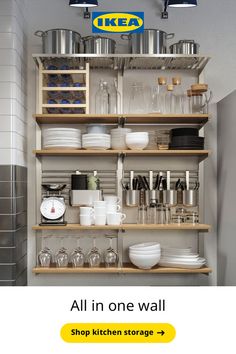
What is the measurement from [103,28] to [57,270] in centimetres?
155

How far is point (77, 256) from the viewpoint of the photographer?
10.1ft

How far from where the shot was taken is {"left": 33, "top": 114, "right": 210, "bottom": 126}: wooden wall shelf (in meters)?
3.02

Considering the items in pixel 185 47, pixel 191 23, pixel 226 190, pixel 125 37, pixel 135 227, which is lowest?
pixel 135 227

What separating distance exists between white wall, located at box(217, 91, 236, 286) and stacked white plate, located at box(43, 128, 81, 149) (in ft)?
3.31

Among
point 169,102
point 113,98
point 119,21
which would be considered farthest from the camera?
point 113,98

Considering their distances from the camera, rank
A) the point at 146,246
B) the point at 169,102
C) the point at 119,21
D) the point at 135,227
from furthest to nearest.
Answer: the point at 169,102
the point at 146,246
the point at 135,227
the point at 119,21

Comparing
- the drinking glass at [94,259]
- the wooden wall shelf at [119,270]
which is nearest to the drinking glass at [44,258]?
the wooden wall shelf at [119,270]

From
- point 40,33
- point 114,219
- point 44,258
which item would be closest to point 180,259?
point 114,219

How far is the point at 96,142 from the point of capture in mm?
3037

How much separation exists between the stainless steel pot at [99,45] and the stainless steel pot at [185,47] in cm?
43

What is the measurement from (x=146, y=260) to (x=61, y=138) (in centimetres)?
97

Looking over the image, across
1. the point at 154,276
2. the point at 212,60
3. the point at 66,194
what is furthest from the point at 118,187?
the point at 212,60

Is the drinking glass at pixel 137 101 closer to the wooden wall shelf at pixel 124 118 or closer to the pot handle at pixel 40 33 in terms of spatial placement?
the wooden wall shelf at pixel 124 118

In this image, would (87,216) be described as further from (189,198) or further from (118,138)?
(189,198)
